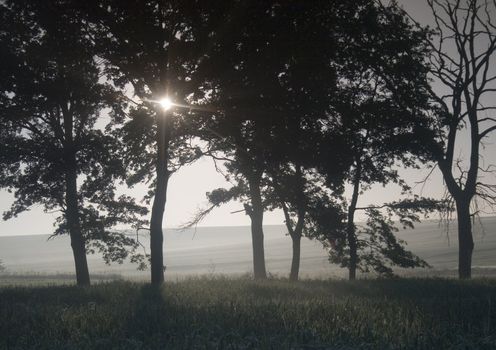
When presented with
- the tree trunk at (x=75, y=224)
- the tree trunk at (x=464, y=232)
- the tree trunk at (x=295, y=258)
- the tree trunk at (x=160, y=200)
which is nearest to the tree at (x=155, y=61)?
the tree trunk at (x=160, y=200)

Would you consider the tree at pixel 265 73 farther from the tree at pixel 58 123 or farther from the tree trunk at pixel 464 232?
the tree trunk at pixel 464 232

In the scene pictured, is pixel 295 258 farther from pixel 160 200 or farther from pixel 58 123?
pixel 58 123

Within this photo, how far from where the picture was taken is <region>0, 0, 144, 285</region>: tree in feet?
42.9

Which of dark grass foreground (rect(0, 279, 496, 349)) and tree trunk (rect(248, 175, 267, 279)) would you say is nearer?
dark grass foreground (rect(0, 279, 496, 349))

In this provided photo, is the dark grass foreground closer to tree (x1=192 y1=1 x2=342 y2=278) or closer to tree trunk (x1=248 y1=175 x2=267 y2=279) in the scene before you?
tree (x1=192 y1=1 x2=342 y2=278)

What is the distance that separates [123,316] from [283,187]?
10.6 metres

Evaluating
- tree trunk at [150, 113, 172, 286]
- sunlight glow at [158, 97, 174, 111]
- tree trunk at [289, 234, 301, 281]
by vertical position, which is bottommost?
tree trunk at [289, 234, 301, 281]

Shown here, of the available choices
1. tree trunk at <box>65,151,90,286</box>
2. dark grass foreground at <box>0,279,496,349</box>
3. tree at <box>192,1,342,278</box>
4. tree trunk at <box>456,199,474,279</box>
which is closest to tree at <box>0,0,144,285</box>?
tree trunk at <box>65,151,90,286</box>

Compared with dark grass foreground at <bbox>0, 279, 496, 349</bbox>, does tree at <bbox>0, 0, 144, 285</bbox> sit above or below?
above

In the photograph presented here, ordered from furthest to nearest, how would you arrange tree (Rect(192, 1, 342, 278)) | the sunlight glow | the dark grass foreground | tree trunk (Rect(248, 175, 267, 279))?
tree trunk (Rect(248, 175, 267, 279)), the sunlight glow, tree (Rect(192, 1, 342, 278)), the dark grass foreground

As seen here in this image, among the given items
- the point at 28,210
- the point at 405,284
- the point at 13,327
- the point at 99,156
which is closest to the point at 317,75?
the point at 405,284

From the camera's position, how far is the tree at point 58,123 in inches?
514

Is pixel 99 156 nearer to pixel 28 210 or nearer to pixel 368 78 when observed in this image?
pixel 28 210

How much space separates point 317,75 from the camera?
13.4 meters
